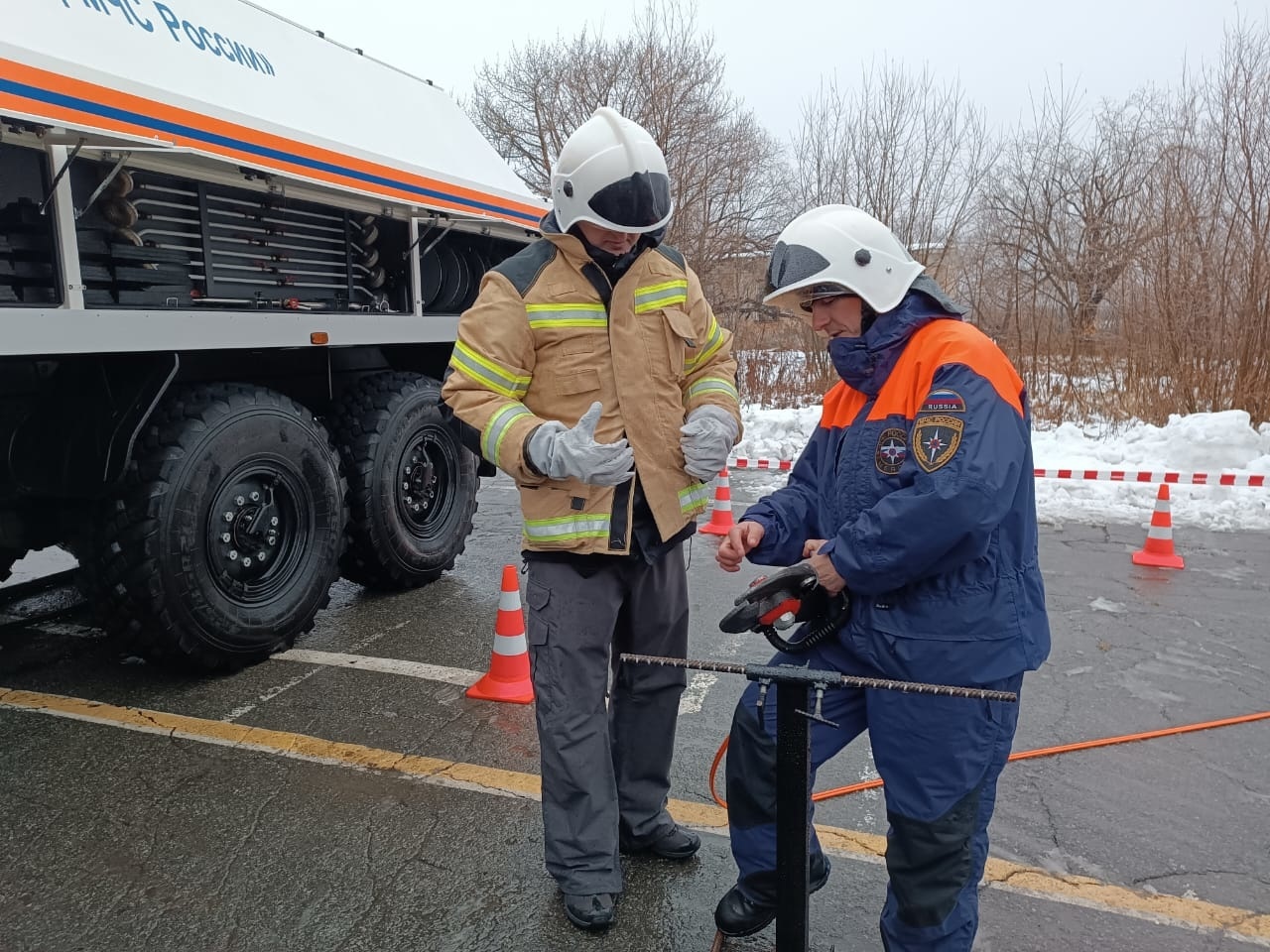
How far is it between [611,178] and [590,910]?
1.91 metres

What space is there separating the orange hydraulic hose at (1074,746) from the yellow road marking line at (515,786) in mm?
164

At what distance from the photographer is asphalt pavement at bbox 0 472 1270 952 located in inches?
95.7

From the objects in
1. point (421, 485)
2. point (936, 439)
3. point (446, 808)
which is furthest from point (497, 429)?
point (421, 485)

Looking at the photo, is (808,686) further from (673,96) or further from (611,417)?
(673,96)

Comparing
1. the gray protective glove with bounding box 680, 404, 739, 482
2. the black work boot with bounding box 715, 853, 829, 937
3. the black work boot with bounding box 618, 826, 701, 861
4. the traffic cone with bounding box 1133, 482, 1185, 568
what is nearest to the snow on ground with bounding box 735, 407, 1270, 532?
the traffic cone with bounding box 1133, 482, 1185, 568

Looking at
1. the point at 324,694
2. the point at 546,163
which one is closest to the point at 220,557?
the point at 324,694

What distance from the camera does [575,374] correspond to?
2477 millimetres

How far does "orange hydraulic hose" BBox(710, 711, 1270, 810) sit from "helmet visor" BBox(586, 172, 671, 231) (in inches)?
68.3

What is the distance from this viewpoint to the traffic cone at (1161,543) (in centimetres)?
607

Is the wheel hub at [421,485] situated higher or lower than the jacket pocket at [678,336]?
lower

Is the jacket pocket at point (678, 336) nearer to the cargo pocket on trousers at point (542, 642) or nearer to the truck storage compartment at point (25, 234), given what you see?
the cargo pocket on trousers at point (542, 642)

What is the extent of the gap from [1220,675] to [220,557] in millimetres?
Answer: 4476

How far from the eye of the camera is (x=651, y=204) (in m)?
2.42

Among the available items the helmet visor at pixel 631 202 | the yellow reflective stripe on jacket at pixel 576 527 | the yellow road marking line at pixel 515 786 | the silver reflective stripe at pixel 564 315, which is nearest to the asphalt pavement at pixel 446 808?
the yellow road marking line at pixel 515 786
